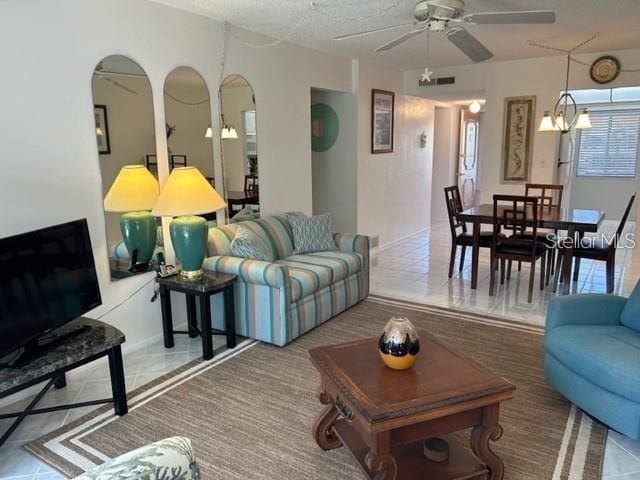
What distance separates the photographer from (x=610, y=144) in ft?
27.8

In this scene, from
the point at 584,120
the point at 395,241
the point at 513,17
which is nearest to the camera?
the point at 513,17

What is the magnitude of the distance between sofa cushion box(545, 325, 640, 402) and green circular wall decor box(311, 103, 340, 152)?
3962 mm

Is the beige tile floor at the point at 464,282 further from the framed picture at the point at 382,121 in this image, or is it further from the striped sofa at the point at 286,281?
the framed picture at the point at 382,121

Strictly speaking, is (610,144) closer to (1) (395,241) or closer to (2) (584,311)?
(1) (395,241)

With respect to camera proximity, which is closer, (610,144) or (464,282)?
(464,282)

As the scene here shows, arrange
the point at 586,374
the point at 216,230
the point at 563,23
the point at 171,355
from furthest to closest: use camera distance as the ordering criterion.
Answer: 1. the point at 563,23
2. the point at 216,230
3. the point at 171,355
4. the point at 586,374

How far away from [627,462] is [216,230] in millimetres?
2968

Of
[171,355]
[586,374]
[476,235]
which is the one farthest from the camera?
[476,235]

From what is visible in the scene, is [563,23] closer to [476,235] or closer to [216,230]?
[476,235]

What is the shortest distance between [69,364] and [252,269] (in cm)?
135

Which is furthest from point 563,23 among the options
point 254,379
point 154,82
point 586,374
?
point 254,379

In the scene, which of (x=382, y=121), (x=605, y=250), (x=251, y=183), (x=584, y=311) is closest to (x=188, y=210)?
(x=251, y=183)

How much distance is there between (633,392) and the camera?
2.16 m

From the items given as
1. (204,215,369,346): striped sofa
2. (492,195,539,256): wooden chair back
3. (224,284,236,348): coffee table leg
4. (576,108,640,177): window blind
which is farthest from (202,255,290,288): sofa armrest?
(576,108,640,177): window blind
